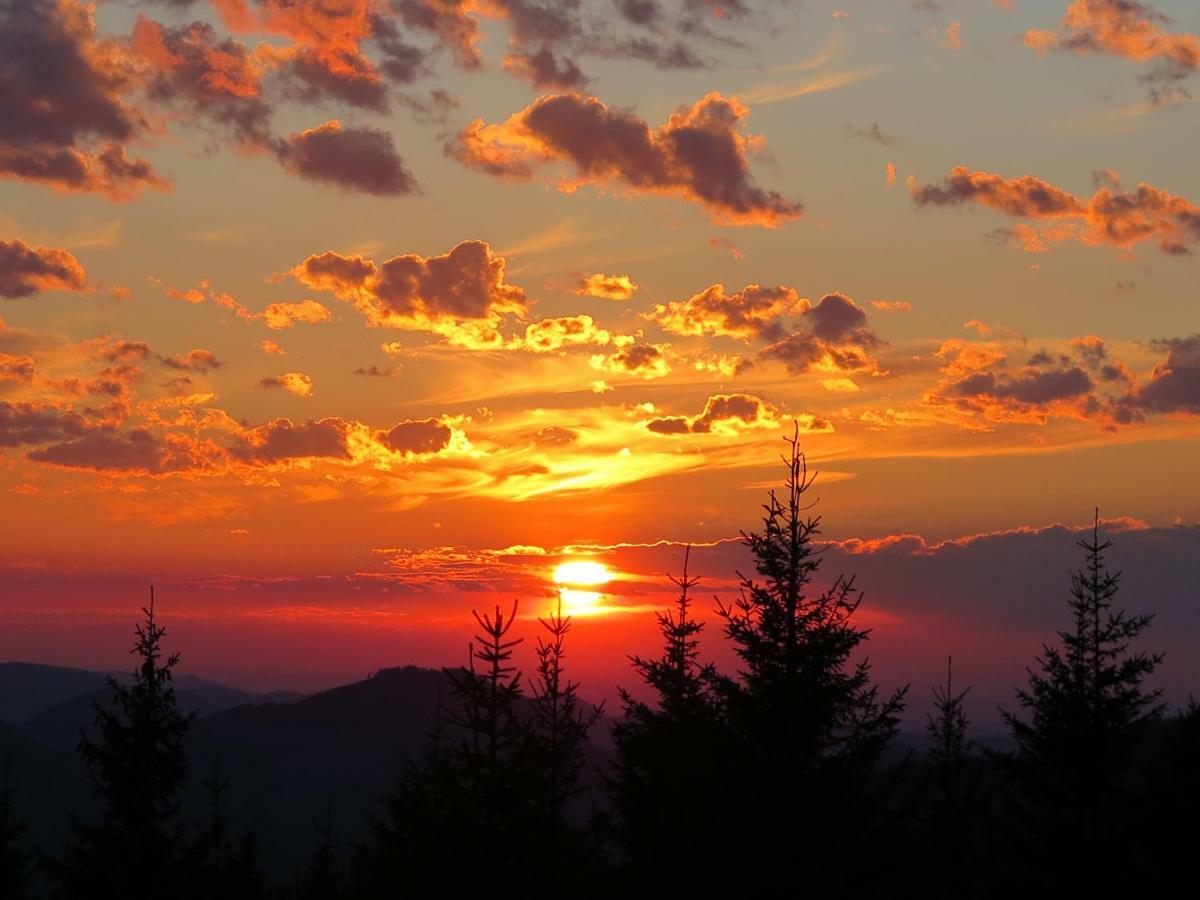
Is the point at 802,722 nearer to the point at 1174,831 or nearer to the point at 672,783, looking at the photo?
the point at 672,783

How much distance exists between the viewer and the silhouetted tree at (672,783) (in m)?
23.6

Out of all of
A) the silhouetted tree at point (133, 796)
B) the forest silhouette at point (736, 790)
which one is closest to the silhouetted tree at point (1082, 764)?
the forest silhouette at point (736, 790)

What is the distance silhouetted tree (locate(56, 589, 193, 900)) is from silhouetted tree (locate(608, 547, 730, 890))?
42.7 feet

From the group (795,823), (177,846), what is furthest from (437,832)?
(177,846)

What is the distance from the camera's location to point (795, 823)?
23.5 metres

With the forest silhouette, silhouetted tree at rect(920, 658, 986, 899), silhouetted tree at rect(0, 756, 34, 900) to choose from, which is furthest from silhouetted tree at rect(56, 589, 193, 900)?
silhouetted tree at rect(920, 658, 986, 899)

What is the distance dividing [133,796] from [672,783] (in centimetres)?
1807

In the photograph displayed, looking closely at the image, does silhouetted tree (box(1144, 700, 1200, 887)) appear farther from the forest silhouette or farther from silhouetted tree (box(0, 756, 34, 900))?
silhouetted tree (box(0, 756, 34, 900))

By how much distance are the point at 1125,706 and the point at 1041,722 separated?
221cm

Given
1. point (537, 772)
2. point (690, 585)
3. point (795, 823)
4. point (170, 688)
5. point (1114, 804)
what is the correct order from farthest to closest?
1. point (690, 585)
2. point (170, 688)
3. point (1114, 804)
4. point (795, 823)
5. point (537, 772)

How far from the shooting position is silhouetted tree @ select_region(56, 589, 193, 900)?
3525 cm

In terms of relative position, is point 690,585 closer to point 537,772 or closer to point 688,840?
point 688,840

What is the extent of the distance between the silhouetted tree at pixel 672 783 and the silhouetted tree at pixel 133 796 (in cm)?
1300

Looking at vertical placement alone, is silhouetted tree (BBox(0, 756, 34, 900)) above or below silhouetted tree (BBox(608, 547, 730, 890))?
below
